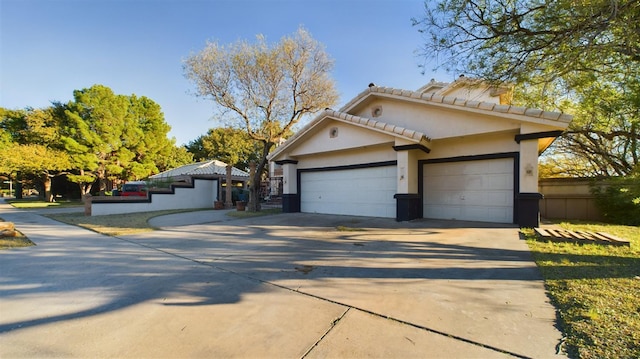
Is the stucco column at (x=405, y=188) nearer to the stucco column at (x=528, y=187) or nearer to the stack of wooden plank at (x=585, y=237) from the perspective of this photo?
the stucco column at (x=528, y=187)

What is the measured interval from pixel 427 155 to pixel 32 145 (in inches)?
1110

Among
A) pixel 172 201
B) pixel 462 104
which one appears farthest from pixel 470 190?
pixel 172 201

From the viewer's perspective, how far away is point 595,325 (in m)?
2.41

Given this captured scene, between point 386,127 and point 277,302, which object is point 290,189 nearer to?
point 386,127

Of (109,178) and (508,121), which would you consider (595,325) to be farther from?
(109,178)

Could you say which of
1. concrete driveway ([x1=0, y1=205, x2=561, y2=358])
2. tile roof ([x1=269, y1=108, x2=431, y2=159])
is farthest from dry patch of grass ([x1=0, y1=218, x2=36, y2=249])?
tile roof ([x1=269, y1=108, x2=431, y2=159])

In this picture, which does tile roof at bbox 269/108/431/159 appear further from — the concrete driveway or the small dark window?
the concrete driveway

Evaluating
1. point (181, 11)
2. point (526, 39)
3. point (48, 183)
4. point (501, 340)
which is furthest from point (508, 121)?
point (48, 183)

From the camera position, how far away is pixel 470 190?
9.28m

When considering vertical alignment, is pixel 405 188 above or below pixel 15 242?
above

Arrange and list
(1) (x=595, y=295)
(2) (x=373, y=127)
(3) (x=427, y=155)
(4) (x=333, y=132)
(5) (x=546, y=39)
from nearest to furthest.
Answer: (1) (x=595, y=295) < (5) (x=546, y=39) < (2) (x=373, y=127) < (3) (x=427, y=155) < (4) (x=333, y=132)

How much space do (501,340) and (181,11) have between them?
463 inches

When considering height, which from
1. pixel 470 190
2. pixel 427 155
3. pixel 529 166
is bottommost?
pixel 470 190

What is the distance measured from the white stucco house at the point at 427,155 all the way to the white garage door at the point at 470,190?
0.03m
